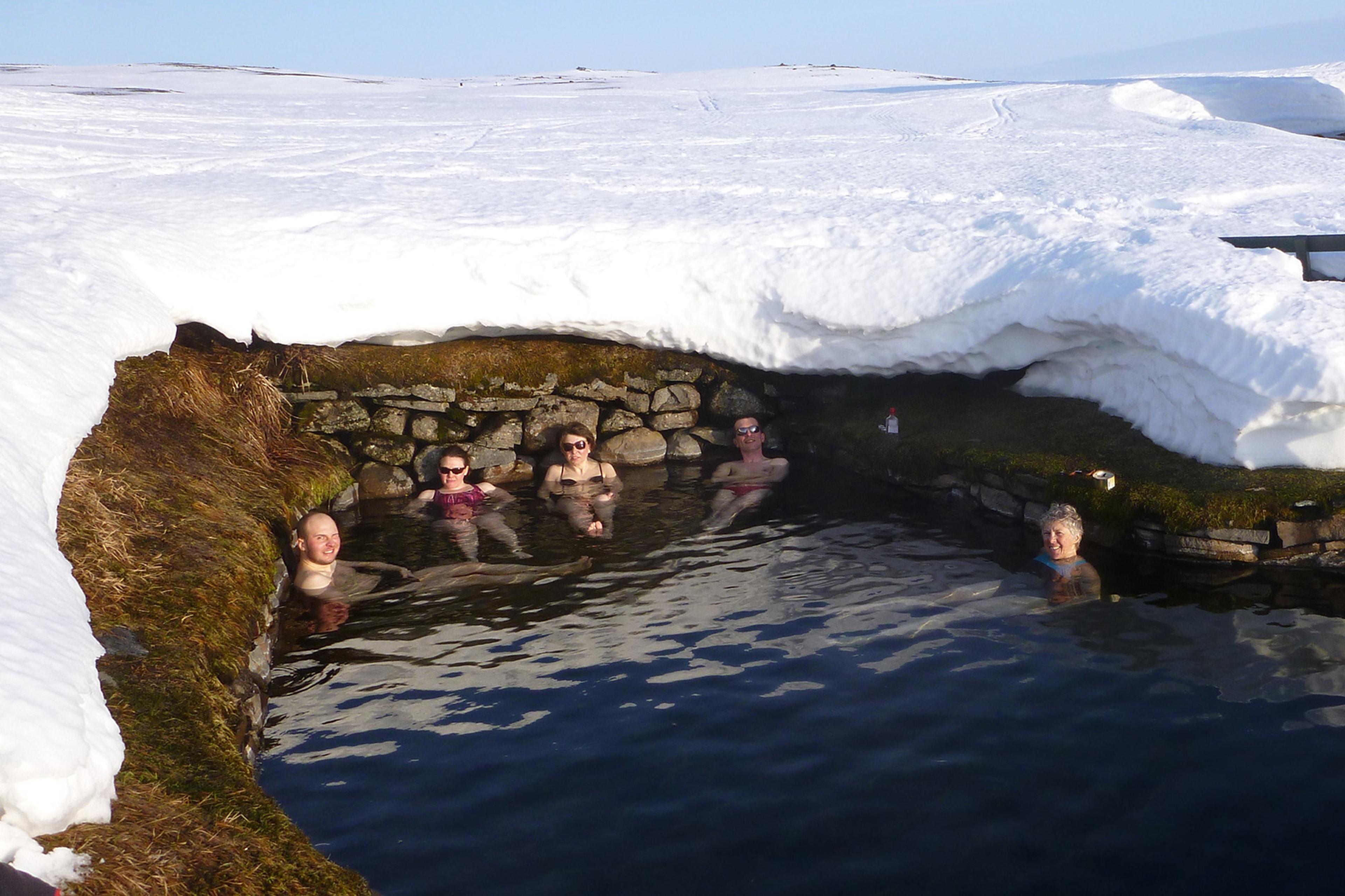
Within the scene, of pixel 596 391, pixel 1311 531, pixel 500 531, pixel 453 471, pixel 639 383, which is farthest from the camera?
pixel 639 383

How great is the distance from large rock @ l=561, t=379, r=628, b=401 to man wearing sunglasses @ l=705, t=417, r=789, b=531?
1.33m

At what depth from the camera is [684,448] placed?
36.1 ft

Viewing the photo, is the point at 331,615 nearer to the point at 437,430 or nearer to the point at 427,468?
the point at 427,468

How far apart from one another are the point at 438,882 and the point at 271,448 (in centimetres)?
619

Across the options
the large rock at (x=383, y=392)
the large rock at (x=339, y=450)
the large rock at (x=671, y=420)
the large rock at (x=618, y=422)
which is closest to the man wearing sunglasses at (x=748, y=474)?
the large rock at (x=671, y=420)

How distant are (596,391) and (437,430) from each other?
171 cm

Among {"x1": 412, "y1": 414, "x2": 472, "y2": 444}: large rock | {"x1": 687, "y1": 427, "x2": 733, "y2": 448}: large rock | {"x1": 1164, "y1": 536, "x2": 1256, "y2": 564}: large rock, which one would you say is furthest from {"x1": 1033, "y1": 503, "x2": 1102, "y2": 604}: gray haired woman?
{"x1": 412, "y1": 414, "x2": 472, "y2": 444}: large rock

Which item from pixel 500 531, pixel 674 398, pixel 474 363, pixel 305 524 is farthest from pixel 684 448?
pixel 305 524

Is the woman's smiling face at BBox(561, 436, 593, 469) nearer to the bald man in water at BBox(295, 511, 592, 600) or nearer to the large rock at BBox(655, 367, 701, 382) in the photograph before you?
the large rock at BBox(655, 367, 701, 382)

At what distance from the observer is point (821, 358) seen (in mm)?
9984

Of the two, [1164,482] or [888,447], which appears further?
[888,447]

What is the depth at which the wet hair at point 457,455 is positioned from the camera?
967cm

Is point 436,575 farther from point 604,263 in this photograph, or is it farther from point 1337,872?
point 1337,872

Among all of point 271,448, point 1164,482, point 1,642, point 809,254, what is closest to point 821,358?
point 809,254
